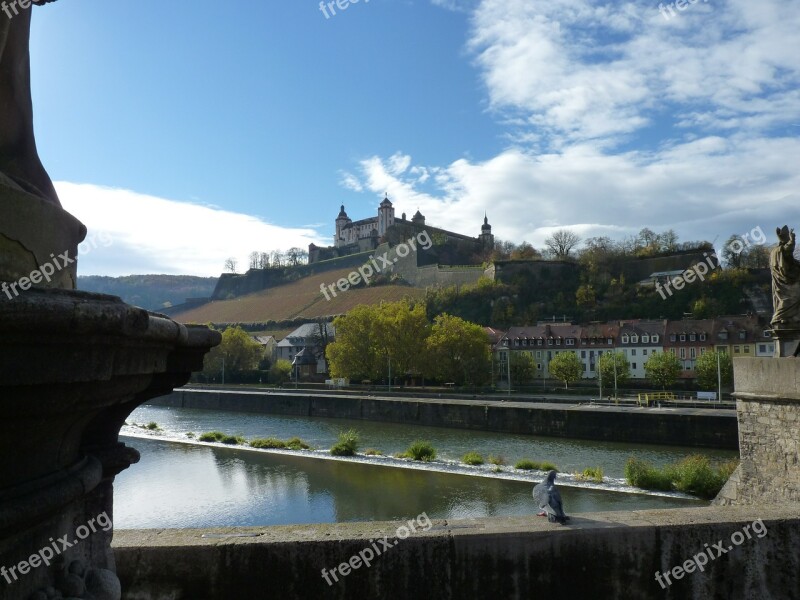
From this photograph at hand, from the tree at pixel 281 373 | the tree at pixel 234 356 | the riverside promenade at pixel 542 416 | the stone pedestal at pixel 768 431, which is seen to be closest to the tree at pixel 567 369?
the riverside promenade at pixel 542 416

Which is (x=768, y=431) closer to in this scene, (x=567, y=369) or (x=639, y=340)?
Result: (x=567, y=369)

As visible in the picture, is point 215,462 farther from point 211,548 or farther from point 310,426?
point 211,548

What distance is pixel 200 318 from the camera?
4712 inches

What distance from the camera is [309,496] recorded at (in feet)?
53.0

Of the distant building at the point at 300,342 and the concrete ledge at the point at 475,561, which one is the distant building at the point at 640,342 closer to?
the distant building at the point at 300,342

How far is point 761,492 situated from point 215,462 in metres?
18.0

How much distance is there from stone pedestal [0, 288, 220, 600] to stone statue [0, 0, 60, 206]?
1.42 ft

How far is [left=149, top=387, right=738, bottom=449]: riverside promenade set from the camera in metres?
26.5

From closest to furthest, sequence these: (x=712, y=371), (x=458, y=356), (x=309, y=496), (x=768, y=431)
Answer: (x=768, y=431)
(x=309, y=496)
(x=712, y=371)
(x=458, y=356)

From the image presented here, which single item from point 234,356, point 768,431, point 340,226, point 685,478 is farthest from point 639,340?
point 340,226

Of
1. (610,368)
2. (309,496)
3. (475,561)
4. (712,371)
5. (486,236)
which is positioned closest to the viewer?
(475,561)

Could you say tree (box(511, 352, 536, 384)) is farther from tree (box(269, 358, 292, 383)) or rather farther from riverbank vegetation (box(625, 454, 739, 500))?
riverbank vegetation (box(625, 454, 739, 500))

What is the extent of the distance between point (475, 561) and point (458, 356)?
47.6 metres

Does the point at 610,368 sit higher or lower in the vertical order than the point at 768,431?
higher
